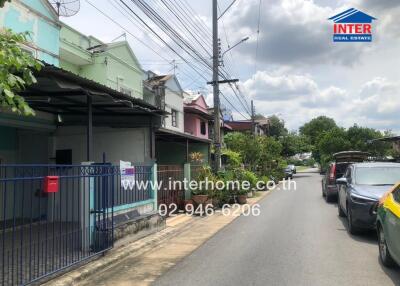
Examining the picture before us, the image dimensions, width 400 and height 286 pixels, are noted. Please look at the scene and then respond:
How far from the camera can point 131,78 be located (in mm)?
24469

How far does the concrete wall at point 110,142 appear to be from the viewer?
549 inches

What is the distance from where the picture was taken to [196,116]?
123ft

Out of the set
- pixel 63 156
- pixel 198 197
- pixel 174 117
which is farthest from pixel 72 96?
pixel 174 117

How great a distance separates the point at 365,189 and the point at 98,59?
14.9 m

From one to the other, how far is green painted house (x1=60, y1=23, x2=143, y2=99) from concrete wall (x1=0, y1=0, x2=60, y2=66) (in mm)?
2804

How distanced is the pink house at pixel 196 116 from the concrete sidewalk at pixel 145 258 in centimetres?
2255

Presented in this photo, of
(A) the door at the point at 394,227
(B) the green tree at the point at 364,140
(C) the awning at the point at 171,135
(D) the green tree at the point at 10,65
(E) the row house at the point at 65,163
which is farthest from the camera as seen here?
(B) the green tree at the point at 364,140

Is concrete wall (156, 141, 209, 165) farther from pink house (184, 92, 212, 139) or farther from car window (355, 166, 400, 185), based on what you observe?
car window (355, 166, 400, 185)

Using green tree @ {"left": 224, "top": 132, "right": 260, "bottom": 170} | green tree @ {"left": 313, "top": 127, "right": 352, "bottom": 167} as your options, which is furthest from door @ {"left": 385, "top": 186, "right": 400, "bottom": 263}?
green tree @ {"left": 313, "top": 127, "right": 352, "bottom": 167}

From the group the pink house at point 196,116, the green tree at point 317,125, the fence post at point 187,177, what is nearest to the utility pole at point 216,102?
the fence post at point 187,177

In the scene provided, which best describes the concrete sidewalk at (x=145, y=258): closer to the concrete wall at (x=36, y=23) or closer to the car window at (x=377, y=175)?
the car window at (x=377, y=175)

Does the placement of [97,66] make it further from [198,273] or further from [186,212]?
[198,273]

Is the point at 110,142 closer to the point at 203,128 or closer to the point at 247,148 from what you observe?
the point at 247,148

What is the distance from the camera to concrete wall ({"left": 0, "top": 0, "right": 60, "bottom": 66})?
14340 millimetres
